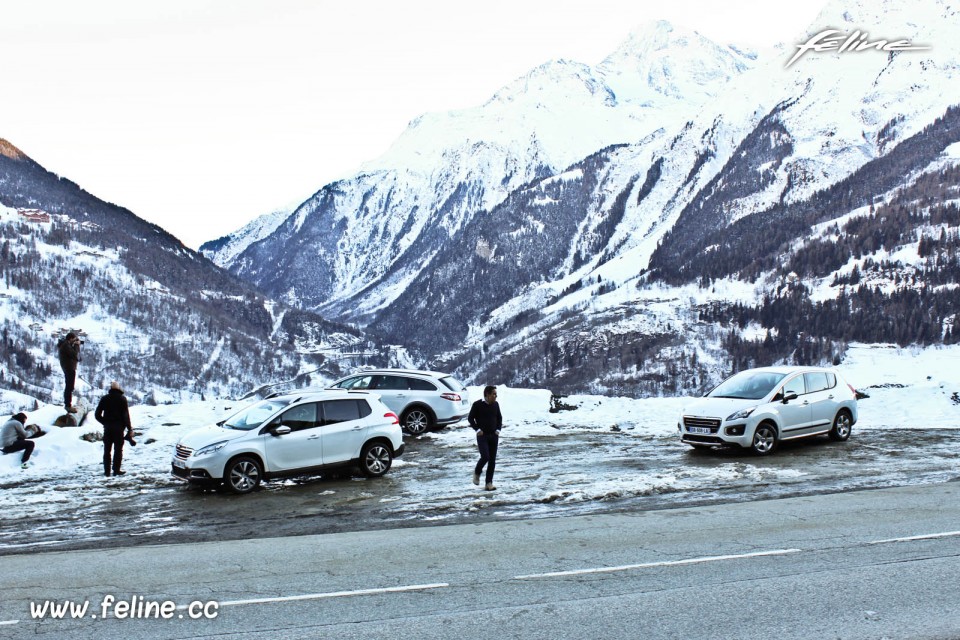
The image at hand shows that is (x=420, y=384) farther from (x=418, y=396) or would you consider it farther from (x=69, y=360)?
(x=69, y=360)

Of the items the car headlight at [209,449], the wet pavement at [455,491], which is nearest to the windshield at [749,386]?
the wet pavement at [455,491]

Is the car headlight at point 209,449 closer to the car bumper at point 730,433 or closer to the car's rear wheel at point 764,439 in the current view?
the car bumper at point 730,433

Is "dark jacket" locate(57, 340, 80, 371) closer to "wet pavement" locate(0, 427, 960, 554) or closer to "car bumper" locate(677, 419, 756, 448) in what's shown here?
"wet pavement" locate(0, 427, 960, 554)

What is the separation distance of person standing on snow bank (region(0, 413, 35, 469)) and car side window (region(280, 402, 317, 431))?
613 centimetres

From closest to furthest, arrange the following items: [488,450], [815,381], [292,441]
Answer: [488,450] < [292,441] < [815,381]

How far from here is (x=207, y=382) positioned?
191 m

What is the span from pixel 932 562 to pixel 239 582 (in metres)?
7.49

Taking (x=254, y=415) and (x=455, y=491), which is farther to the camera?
(x=254, y=415)

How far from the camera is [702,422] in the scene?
1709 cm

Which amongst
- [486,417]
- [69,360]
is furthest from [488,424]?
[69,360]

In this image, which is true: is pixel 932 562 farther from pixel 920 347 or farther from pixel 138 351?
pixel 138 351

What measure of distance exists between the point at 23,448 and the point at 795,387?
55.9 ft

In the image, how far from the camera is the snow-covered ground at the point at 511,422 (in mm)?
16609

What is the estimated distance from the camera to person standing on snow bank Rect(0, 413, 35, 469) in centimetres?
1665
